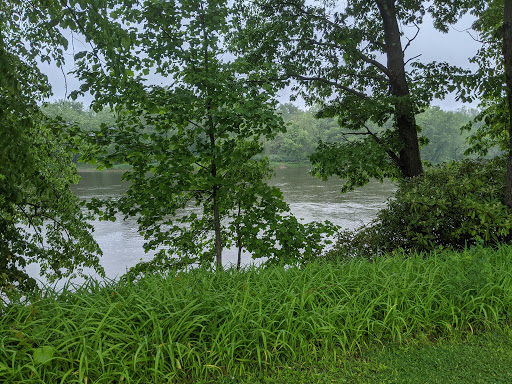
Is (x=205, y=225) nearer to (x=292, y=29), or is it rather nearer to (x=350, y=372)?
(x=350, y=372)

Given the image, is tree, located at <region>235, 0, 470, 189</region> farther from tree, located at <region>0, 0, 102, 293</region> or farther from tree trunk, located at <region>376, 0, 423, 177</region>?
tree, located at <region>0, 0, 102, 293</region>

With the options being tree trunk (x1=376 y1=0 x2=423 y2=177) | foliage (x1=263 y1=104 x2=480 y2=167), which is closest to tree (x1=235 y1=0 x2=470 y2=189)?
tree trunk (x1=376 y1=0 x2=423 y2=177)

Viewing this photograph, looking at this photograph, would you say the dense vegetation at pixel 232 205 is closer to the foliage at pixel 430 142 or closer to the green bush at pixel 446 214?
the green bush at pixel 446 214

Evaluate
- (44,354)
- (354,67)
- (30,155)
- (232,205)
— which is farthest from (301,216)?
(44,354)

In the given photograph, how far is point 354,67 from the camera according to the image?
10664mm

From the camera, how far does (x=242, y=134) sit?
6352mm

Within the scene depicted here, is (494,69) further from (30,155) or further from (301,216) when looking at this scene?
(301,216)

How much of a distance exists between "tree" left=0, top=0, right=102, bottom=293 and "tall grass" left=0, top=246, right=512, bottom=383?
1.06 metres

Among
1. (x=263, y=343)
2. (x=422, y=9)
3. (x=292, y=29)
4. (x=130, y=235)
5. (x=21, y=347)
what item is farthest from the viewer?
(x=130, y=235)

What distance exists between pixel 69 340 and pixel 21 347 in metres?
→ 0.40

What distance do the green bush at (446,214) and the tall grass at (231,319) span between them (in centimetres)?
160

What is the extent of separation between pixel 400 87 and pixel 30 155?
8592mm

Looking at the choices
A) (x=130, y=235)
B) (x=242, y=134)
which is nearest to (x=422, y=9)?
(x=242, y=134)

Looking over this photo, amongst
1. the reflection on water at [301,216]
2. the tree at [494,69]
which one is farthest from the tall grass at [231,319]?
the reflection on water at [301,216]
